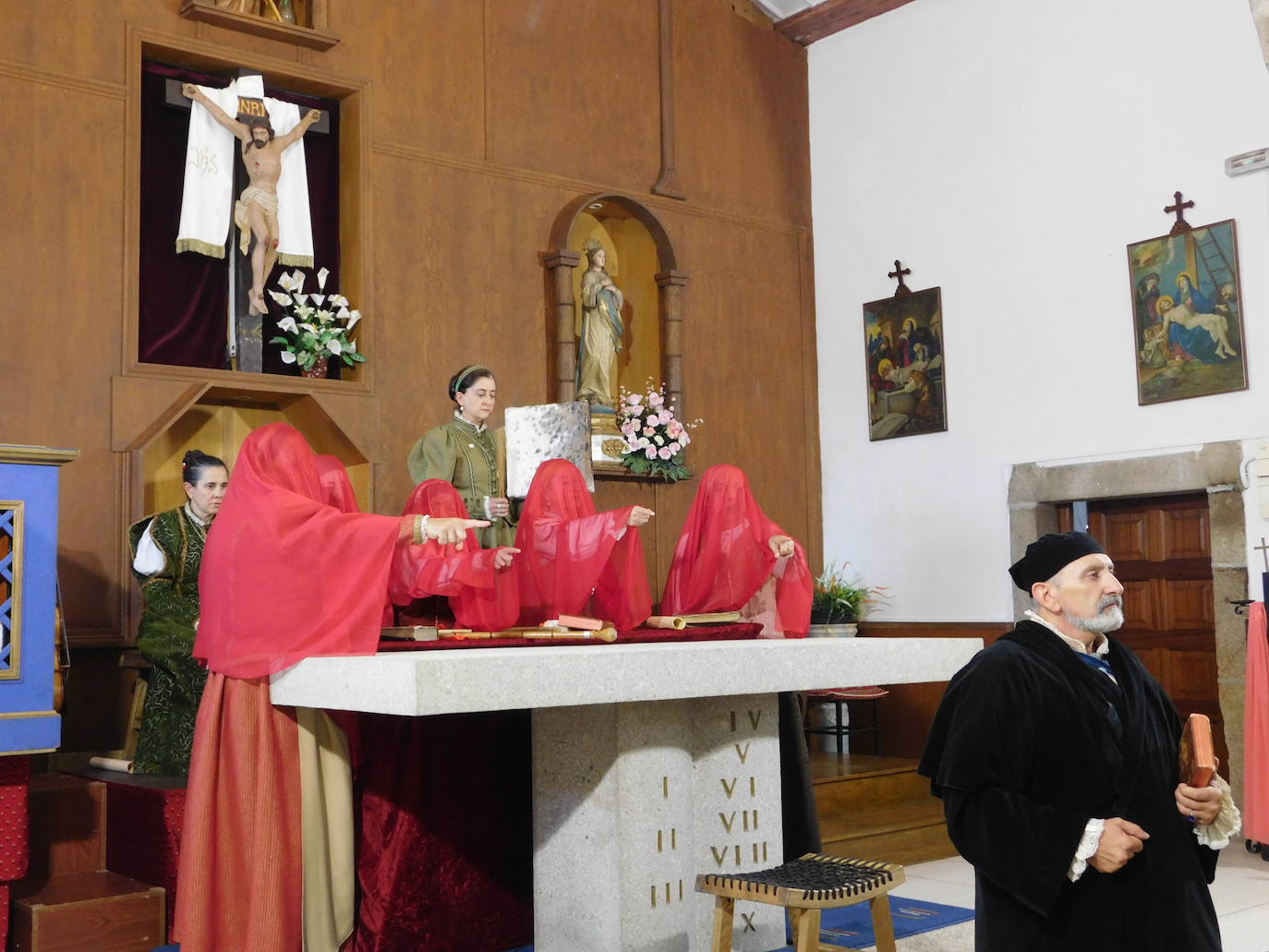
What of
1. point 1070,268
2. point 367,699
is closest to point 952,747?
point 367,699

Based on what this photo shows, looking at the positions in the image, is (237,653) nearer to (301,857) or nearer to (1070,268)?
(301,857)

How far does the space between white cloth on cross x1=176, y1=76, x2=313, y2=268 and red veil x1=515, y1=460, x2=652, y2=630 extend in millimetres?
3343

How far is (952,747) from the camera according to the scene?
10.9ft

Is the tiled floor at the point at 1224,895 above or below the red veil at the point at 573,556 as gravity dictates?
below

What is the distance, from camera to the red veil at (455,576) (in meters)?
5.14

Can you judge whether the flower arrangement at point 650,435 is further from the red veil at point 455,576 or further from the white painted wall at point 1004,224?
the red veil at point 455,576

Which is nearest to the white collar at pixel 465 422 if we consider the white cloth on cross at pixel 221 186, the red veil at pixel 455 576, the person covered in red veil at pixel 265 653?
the red veil at pixel 455 576

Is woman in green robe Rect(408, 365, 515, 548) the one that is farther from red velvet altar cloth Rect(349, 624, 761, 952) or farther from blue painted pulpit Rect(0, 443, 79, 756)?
blue painted pulpit Rect(0, 443, 79, 756)

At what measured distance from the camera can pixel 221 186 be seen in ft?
26.8

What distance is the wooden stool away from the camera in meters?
4.18

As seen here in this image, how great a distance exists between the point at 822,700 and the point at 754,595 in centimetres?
351

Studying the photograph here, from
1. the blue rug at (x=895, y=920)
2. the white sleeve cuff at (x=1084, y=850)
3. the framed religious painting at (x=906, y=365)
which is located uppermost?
the framed religious painting at (x=906, y=365)

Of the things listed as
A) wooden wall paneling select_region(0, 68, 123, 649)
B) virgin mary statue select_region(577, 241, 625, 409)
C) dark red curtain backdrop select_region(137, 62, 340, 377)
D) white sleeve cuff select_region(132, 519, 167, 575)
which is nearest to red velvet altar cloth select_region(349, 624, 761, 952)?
white sleeve cuff select_region(132, 519, 167, 575)

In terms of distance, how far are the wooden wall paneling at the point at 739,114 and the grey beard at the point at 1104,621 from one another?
7185 millimetres
